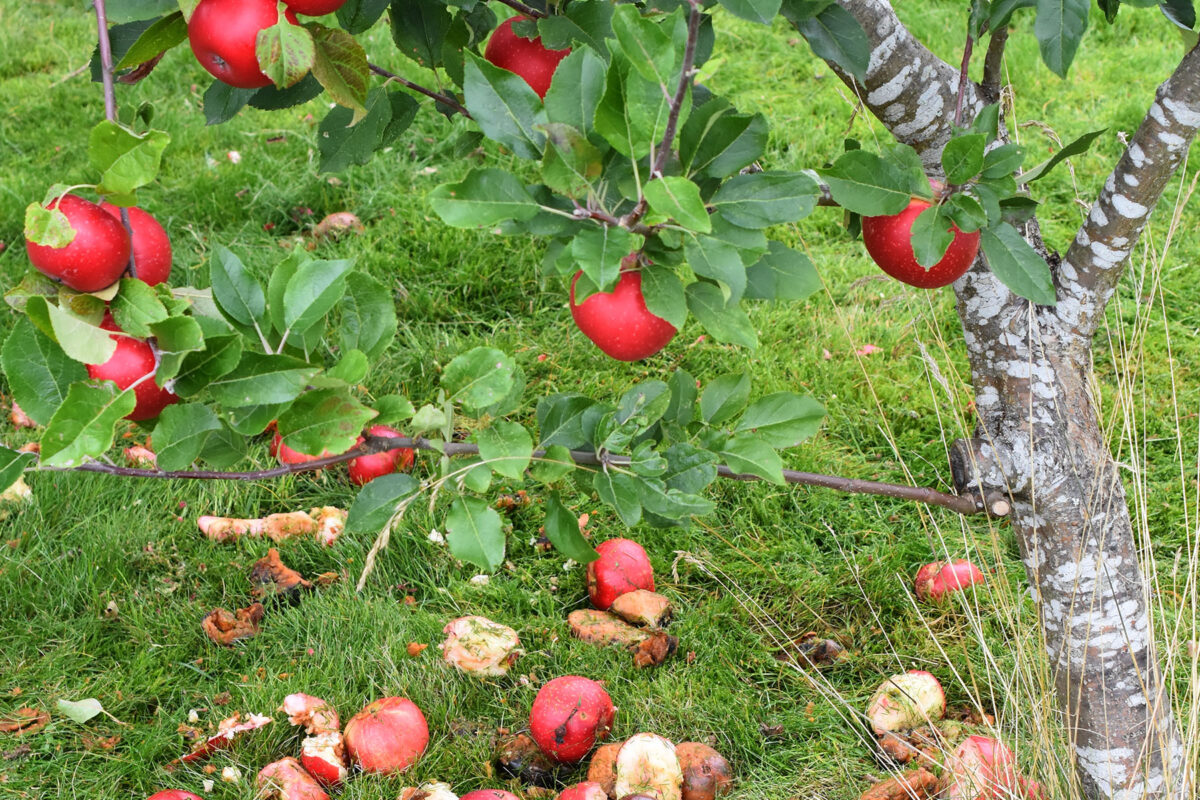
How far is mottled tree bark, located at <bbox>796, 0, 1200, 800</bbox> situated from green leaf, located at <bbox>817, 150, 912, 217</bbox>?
0.44 meters

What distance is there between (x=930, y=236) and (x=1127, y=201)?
64 cm

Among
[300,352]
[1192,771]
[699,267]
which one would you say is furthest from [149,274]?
[1192,771]

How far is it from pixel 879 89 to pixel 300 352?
0.93 m

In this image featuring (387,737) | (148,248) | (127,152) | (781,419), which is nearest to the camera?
(127,152)

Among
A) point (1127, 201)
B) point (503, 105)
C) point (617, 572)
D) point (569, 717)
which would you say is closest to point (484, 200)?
point (503, 105)

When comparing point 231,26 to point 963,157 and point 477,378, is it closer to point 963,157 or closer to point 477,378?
point 477,378

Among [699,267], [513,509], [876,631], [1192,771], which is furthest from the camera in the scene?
[513,509]

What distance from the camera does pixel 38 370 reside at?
3.15 ft

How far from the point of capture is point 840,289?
3.36 m

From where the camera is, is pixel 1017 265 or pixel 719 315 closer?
pixel 719 315

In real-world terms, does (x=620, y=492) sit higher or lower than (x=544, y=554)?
higher

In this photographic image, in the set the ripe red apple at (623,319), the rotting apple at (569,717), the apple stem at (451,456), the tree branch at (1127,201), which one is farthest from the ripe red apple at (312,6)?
the rotting apple at (569,717)

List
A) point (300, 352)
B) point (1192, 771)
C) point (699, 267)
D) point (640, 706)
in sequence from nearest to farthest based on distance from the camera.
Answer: point (699, 267) < point (300, 352) < point (1192, 771) < point (640, 706)

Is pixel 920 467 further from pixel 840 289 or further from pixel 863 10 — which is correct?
pixel 863 10
